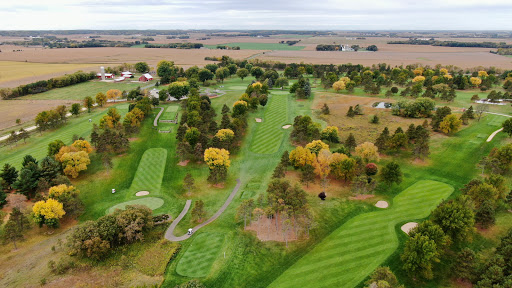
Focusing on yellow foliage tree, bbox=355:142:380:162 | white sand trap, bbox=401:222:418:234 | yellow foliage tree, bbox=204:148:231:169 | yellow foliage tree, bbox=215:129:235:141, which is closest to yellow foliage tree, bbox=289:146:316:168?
yellow foliage tree, bbox=355:142:380:162

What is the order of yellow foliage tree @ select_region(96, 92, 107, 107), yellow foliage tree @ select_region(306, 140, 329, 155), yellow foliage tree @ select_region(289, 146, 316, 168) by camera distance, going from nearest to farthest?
yellow foliage tree @ select_region(289, 146, 316, 168), yellow foliage tree @ select_region(306, 140, 329, 155), yellow foliage tree @ select_region(96, 92, 107, 107)

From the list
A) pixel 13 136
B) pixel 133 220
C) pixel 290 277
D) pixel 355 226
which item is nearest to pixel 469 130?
pixel 355 226

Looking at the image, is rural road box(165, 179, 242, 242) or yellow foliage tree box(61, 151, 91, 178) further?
yellow foliage tree box(61, 151, 91, 178)

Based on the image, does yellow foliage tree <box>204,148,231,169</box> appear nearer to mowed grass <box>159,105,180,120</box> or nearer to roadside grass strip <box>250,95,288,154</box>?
roadside grass strip <box>250,95,288,154</box>

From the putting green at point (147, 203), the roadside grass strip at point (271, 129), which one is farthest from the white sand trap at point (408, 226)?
the putting green at point (147, 203)

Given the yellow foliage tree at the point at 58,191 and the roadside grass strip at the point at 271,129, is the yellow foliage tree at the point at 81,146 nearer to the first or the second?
the yellow foliage tree at the point at 58,191

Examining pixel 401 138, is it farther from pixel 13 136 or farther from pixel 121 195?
pixel 13 136

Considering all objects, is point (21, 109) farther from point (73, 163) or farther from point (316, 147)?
point (316, 147)
